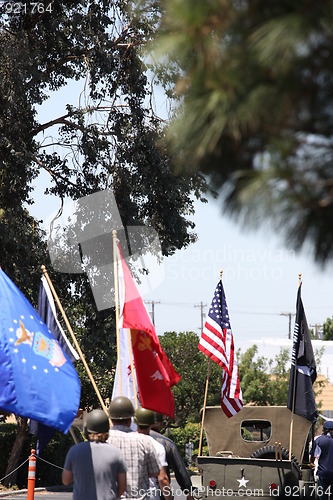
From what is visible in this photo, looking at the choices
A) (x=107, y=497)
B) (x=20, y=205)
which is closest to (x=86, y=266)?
(x=20, y=205)

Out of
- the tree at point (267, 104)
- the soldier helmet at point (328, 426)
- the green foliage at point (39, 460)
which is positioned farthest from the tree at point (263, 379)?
the tree at point (267, 104)

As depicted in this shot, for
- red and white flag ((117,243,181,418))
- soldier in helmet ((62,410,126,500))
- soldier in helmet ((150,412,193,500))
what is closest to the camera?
soldier in helmet ((62,410,126,500))

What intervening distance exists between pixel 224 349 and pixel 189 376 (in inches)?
1281

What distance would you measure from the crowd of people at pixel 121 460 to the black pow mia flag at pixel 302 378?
6644mm

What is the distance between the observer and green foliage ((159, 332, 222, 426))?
4606 cm

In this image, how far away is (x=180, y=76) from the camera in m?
4.47

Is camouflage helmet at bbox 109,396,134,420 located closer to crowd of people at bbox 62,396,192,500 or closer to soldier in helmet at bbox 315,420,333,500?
crowd of people at bbox 62,396,192,500

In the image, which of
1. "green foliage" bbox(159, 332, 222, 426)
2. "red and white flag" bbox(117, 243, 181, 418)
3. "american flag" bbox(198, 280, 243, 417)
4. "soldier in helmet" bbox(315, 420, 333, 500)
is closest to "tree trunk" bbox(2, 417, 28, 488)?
"american flag" bbox(198, 280, 243, 417)

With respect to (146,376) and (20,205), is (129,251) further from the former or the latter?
(146,376)

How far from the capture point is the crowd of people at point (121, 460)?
6.85 m

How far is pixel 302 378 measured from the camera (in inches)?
592

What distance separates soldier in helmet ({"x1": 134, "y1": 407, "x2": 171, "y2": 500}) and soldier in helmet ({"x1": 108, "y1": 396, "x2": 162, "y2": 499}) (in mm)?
256

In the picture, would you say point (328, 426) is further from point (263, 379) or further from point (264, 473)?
point (263, 379)

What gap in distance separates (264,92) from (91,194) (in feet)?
61.1
